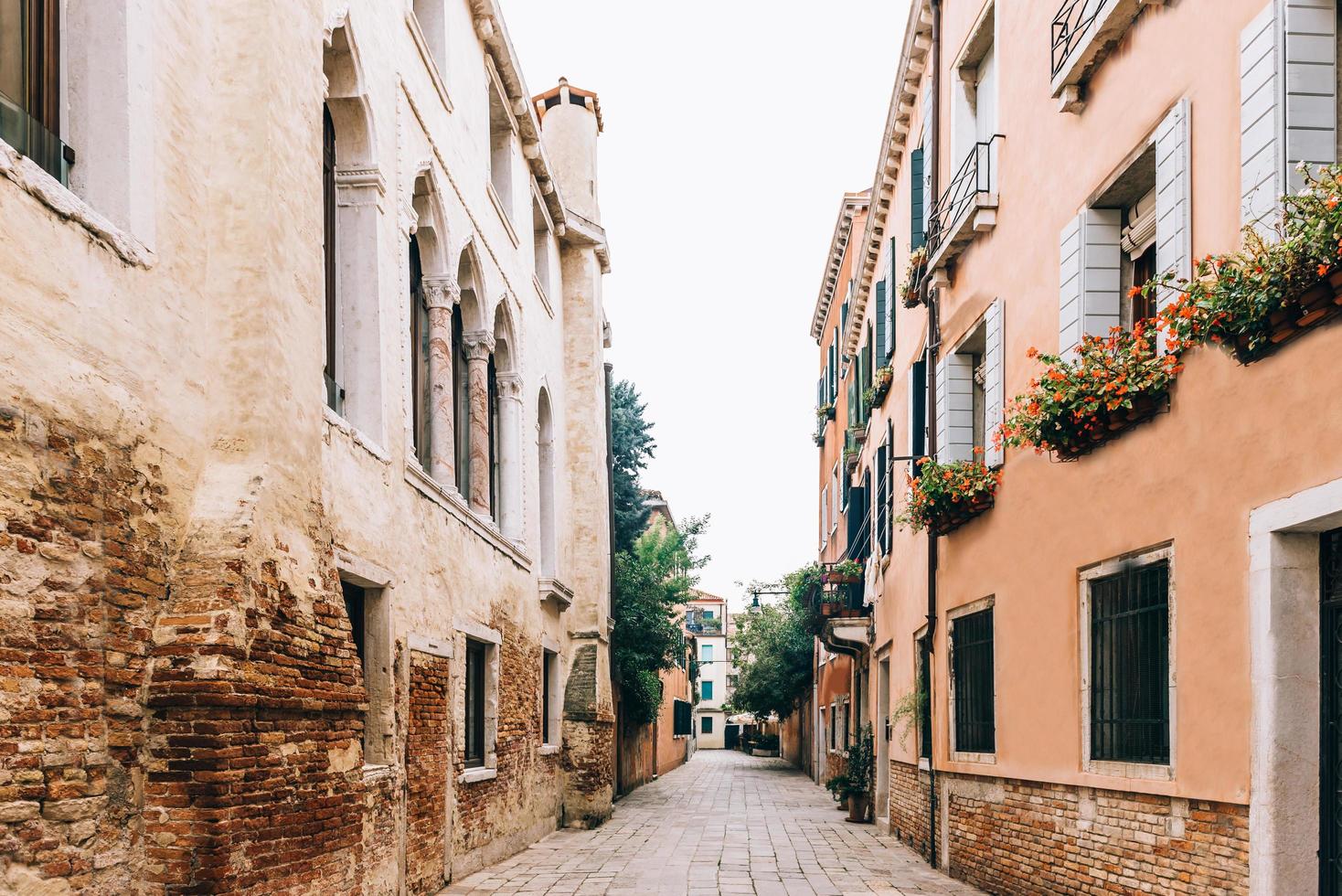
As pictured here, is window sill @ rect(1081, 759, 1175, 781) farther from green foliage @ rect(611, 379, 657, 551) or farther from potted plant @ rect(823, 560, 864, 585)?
green foliage @ rect(611, 379, 657, 551)

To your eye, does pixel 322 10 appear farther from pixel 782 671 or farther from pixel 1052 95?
pixel 782 671

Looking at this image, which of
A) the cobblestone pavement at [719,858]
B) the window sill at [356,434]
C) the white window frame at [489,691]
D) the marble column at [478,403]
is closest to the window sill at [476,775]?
the white window frame at [489,691]

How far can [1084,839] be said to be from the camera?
770cm

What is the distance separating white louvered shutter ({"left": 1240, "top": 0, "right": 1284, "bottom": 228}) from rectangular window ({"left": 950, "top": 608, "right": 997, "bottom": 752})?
5047 mm

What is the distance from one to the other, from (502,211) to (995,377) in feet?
19.1

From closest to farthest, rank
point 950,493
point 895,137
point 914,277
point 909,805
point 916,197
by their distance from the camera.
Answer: point 950,493
point 914,277
point 916,197
point 909,805
point 895,137

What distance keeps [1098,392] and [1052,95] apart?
2335 millimetres

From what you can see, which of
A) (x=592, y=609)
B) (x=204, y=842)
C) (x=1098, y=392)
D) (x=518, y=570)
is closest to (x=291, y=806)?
(x=204, y=842)

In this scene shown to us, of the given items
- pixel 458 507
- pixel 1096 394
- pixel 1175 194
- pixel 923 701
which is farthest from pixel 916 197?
pixel 1175 194

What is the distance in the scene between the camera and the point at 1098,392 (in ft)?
23.2

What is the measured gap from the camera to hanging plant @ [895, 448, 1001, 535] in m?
9.92

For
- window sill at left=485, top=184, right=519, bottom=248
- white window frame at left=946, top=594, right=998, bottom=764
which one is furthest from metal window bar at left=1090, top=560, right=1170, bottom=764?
window sill at left=485, top=184, right=519, bottom=248

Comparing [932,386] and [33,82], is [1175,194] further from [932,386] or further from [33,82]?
[932,386]

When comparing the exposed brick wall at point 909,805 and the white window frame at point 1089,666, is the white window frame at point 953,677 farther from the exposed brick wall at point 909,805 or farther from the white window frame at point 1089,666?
the white window frame at point 1089,666
